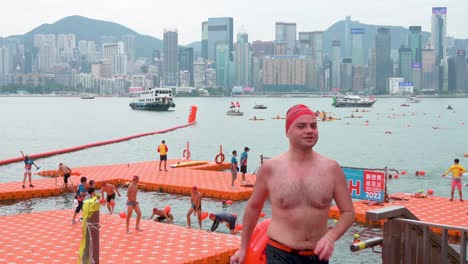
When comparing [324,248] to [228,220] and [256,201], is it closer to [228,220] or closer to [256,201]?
[256,201]

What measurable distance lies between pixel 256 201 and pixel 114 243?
40.2 ft

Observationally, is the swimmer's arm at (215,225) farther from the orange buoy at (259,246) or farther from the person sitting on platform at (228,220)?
the orange buoy at (259,246)

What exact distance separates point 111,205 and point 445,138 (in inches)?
2957

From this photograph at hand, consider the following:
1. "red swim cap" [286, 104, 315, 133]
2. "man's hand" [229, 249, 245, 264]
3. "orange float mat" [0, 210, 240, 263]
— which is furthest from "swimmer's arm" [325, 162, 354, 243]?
"orange float mat" [0, 210, 240, 263]

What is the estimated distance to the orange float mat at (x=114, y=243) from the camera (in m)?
15.5

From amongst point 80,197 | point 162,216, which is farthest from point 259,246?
point 162,216

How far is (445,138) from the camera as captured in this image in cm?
8956

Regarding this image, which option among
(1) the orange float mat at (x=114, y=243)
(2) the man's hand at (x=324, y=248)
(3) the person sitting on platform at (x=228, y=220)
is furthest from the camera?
(3) the person sitting on platform at (x=228, y=220)

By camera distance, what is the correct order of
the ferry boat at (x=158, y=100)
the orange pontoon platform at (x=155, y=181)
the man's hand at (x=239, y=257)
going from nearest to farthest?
the man's hand at (x=239, y=257) < the orange pontoon platform at (x=155, y=181) < the ferry boat at (x=158, y=100)

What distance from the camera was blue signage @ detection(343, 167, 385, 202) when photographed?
74.6 ft

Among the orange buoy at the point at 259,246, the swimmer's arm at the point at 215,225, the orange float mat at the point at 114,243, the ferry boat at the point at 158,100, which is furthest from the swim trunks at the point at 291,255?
the ferry boat at the point at 158,100

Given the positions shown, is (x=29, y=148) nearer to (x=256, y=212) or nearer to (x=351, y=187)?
(x=351, y=187)

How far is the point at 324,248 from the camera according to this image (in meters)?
5.08

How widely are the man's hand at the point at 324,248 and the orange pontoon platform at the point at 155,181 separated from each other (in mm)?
21409
